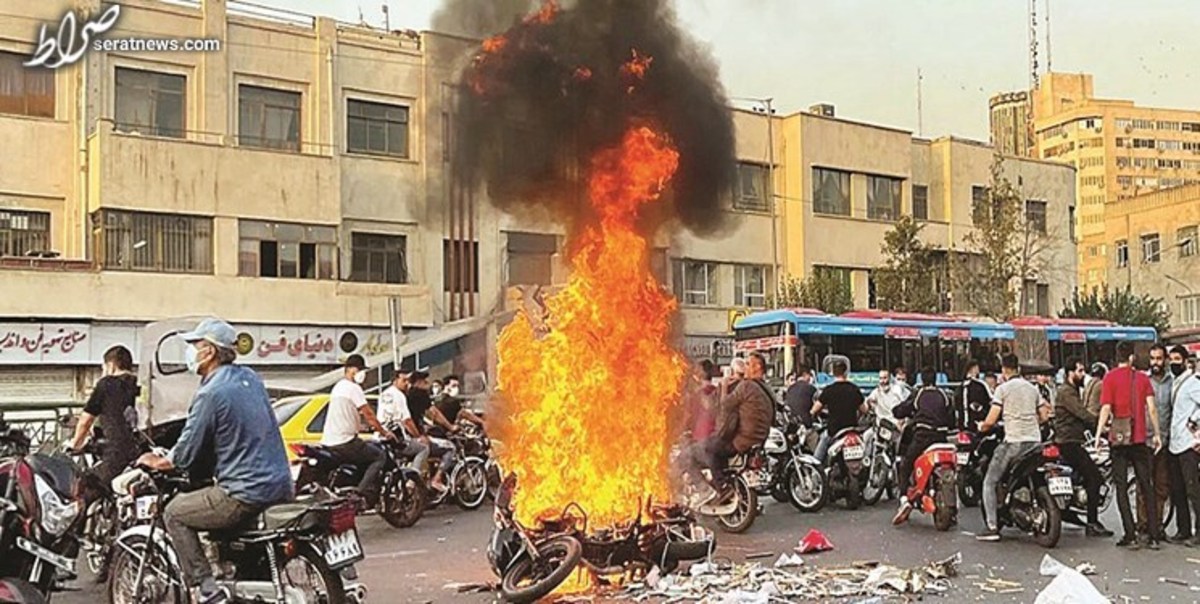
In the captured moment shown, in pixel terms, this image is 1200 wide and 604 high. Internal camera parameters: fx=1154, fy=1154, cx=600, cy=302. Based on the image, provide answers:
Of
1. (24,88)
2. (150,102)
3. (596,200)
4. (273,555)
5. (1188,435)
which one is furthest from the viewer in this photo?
(150,102)

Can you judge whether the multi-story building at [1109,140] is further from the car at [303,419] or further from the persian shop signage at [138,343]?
the car at [303,419]

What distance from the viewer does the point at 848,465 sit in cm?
1342

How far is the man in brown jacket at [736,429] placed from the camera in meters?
11.5

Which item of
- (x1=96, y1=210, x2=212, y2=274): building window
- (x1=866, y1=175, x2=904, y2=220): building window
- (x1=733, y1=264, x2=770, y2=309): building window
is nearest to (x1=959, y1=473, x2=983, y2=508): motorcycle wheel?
(x1=96, y1=210, x2=212, y2=274): building window

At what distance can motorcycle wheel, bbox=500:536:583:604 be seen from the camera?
24.9 feet

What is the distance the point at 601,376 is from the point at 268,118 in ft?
75.5

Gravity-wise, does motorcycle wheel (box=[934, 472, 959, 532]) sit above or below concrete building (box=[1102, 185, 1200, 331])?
below

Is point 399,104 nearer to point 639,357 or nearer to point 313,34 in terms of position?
point 313,34

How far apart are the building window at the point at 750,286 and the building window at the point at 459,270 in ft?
32.1

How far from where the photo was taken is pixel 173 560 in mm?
6477

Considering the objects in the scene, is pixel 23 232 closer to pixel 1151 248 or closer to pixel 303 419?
→ pixel 303 419

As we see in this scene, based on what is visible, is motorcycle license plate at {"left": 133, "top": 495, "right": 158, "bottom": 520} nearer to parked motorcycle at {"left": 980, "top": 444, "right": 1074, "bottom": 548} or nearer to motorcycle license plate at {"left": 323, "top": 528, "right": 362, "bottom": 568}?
motorcycle license plate at {"left": 323, "top": 528, "right": 362, "bottom": 568}

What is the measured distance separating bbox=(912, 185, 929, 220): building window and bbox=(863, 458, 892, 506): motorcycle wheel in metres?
30.0

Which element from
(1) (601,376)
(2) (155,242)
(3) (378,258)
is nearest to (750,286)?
(3) (378,258)
